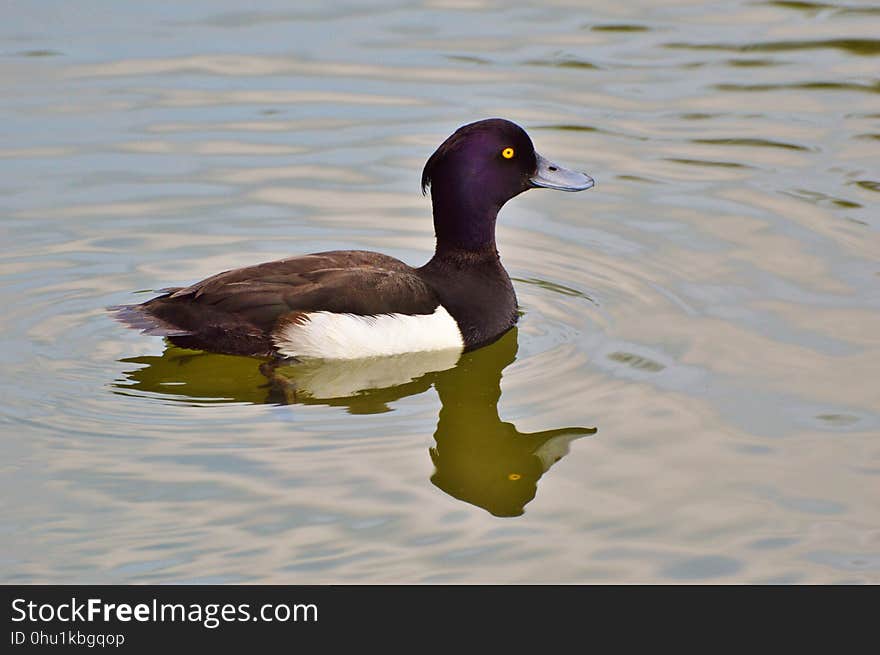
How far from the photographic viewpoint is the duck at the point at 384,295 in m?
7.69

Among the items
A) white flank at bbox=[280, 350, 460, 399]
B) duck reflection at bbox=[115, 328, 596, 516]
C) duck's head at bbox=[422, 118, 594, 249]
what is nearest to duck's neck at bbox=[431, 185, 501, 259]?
duck's head at bbox=[422, 118, 594, 249]

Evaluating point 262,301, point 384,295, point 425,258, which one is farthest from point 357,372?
point 425,258

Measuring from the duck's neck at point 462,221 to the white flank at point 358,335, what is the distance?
0.60 meters

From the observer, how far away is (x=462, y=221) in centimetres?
840

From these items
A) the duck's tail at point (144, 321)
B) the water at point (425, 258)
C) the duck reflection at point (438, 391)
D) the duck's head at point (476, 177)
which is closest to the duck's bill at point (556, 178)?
the duck's head at point (476, 177)

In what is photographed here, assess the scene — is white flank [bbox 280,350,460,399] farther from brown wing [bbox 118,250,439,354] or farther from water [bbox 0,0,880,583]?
brown wing [bbox 118,250,439,354]

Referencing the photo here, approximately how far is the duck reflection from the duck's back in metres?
0.12

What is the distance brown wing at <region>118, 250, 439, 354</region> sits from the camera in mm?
7652

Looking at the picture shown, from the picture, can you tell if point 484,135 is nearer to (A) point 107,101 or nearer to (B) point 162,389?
(B) point 162,389

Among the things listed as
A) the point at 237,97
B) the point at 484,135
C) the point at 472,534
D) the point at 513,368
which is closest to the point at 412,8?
the point at 237,97

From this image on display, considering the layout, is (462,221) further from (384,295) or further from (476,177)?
(384,295)

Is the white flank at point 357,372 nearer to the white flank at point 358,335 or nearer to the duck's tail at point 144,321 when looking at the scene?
the white flank at point 358,335

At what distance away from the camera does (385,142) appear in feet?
36.2

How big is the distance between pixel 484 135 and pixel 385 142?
9.18 ft
